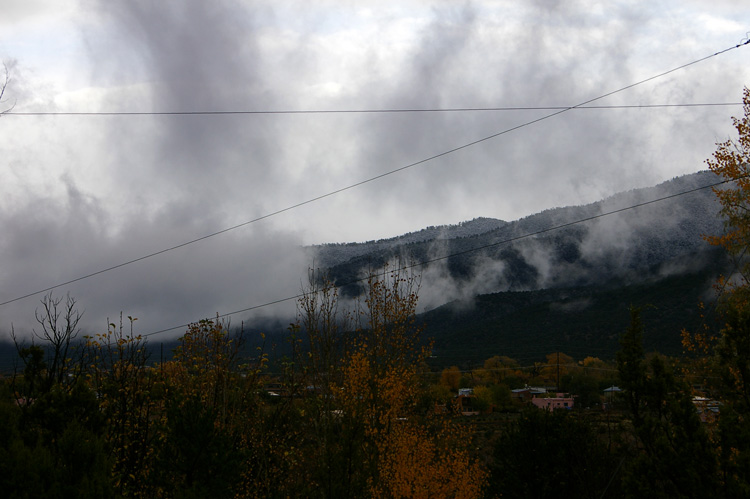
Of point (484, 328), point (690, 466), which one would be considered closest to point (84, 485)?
point (690, 466)

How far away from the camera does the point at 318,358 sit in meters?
26.6

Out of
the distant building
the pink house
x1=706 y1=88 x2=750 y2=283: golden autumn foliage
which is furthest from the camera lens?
the distant building

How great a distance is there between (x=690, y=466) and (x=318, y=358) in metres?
15.4

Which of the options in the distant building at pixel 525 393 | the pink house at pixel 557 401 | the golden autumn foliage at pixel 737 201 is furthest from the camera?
the distant building at pixel 525 393

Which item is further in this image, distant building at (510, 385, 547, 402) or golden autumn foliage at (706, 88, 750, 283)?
distant building at (510, 385, 547, 402)

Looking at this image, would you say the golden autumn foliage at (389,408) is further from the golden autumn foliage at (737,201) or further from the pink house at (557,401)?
the pink house at (557,401)

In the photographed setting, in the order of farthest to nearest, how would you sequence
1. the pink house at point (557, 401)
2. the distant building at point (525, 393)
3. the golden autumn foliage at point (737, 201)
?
1. the distant building at point (525, 393)
2. the pink house at point (557, 401)
3. the golden autumn foliage at point (737, 201)

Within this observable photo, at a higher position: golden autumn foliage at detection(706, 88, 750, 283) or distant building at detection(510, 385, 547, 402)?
golden autumn foliage at detection(706, 88, 750, 283)

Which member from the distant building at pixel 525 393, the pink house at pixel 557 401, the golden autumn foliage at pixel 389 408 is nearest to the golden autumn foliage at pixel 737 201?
the golden autumn foliage at pixel 389 408

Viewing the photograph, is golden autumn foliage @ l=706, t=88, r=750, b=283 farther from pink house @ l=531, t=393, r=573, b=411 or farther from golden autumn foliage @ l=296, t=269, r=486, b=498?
pink house @ l=531, t=393, r=573, b=411

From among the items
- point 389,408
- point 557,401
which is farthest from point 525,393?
point 389,408

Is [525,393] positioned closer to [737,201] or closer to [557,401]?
[557,401]

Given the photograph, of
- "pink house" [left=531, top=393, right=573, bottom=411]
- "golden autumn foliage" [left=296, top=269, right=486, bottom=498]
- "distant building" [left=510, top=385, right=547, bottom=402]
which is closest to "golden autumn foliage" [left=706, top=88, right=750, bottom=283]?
"golden autumn foliage" [left=296, top=269, right=486, bottom=498]

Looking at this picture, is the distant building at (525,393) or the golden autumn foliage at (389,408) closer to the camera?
the golden autumn foliage at (389,408)
